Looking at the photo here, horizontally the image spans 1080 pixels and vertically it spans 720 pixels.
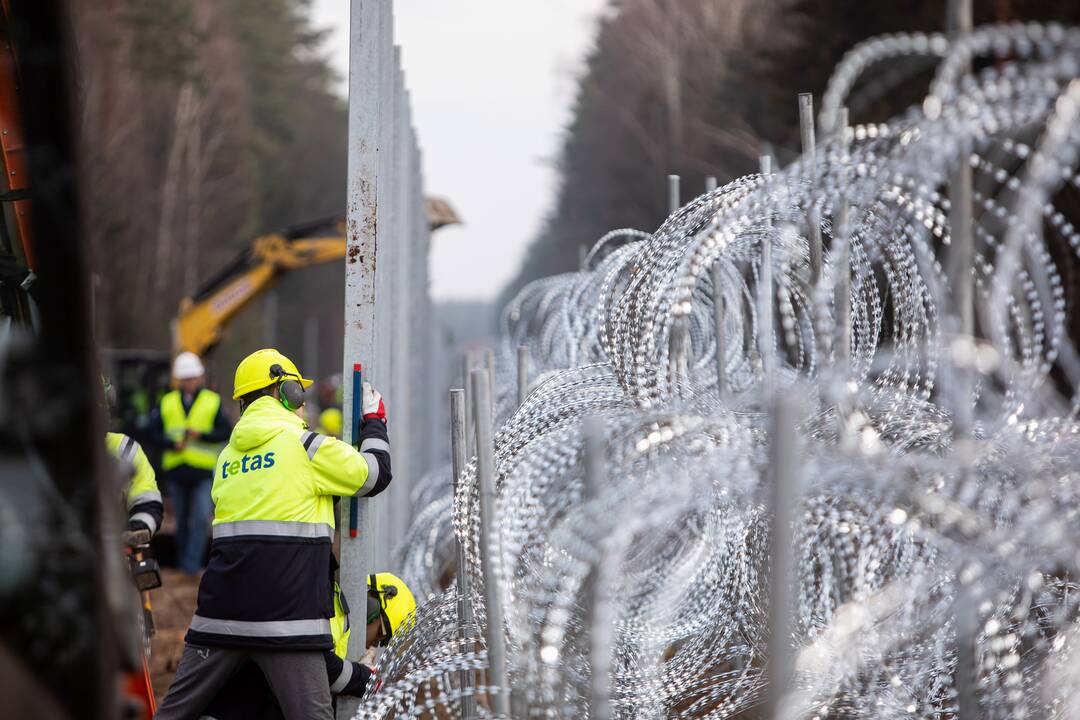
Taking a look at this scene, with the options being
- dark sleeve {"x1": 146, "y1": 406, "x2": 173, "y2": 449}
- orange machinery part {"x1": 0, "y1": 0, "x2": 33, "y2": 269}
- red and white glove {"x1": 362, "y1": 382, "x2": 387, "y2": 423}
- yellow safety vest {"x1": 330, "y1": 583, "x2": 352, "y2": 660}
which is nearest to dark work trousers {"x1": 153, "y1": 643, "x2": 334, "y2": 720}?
yellow safety vest {"x1": 330, "y1": 583, "x2": 352, "y2": 660}

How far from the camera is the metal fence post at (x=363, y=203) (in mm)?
5129

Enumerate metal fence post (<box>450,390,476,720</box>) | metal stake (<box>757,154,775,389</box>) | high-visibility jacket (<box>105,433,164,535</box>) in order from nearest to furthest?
1. metal stake (<box>757,154,775,389</box>)
2. metal fence post (<box>450,390,476,720</box>)
3. high-visibility jacket (<box>105,433,164,535</box>)

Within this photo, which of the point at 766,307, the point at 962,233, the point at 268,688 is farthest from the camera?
the point at 268,688

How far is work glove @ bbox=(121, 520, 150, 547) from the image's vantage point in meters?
5.34

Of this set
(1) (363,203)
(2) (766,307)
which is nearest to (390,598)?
(1) (363,203)

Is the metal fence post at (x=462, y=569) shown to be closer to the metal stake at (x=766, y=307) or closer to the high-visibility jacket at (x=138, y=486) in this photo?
the metal stake at (x=766, y=307)

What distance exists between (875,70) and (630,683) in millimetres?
17661

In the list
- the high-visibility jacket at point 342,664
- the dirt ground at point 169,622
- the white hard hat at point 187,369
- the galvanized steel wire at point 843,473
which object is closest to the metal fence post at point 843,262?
the galvanized steel wire at point 843,473

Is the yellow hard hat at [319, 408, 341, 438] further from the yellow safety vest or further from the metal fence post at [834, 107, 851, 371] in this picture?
the metal fence post at [834, 107, 851, 371]

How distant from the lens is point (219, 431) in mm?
10633

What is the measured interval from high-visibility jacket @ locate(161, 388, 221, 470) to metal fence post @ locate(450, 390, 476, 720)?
6404mm

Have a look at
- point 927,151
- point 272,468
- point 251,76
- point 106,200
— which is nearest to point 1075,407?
point 927,151

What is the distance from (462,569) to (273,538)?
65 centimetres

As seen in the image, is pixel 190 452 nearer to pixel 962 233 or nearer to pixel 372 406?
pixel 372 406
